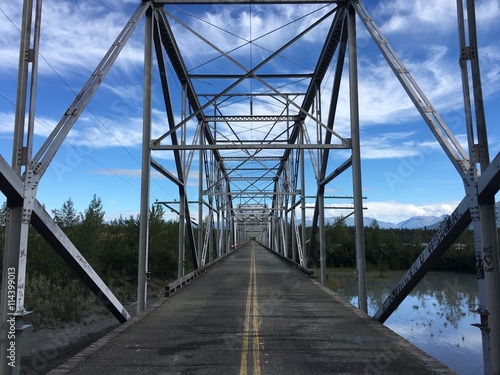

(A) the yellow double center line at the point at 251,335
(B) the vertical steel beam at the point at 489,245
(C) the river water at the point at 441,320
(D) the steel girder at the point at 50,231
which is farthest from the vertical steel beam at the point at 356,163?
(D) the steel girder at the point at 50,231

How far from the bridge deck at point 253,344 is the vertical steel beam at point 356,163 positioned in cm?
94

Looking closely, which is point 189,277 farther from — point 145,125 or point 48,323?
point 48,323

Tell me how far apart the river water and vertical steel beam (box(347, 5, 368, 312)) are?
3685mm

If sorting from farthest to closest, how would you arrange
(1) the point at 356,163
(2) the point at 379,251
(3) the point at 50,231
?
(2) the point at 379,251 < (1) the point at 356,163 < (3) the point at 50,231

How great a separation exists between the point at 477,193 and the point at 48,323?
83.9ft

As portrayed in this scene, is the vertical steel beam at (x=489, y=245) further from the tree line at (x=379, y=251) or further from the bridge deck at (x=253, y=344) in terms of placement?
the tree line at (x=379, y=251)

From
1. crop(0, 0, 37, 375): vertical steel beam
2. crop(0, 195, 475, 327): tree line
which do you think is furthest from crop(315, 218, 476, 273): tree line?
crop(0, 0, 37, 375): vertical steel beam

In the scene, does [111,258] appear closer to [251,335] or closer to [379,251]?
[251,335]

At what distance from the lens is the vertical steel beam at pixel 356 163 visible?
11719 mm

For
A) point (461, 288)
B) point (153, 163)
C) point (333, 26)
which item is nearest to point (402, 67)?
point (333, 26)

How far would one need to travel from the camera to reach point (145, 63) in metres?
13.0

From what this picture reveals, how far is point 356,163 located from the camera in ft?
40.3

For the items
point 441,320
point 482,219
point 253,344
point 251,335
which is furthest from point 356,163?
point 441,320

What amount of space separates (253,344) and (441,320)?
80.9 ft
